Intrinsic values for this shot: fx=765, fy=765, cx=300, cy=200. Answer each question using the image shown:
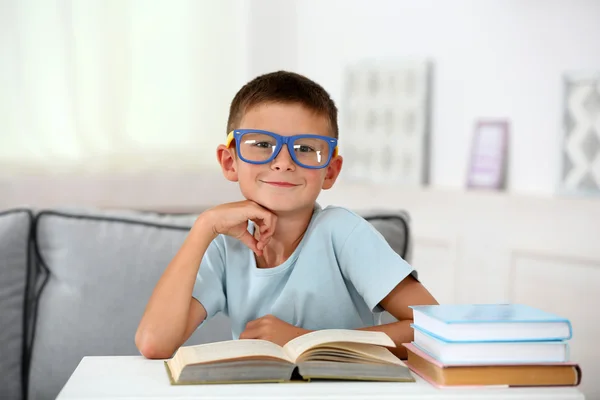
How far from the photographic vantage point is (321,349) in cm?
102

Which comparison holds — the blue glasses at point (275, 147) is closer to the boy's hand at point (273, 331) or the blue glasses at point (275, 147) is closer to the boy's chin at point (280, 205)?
the boy's chin at point (280, 205)

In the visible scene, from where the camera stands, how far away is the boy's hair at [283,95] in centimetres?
140

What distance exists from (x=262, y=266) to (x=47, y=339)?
0.66 metres

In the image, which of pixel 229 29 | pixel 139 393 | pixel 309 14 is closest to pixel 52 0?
pixel 229 29

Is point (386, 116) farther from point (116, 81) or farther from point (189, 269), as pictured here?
point (189, 269)

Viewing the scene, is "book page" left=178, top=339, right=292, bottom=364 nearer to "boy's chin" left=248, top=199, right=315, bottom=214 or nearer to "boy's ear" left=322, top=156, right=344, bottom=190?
"boy's chin" left=248, top=199, right=315, bottom=214

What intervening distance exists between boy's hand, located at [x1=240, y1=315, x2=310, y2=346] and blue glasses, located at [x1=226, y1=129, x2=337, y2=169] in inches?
10.7

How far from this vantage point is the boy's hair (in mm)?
1396

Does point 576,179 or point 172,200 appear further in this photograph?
point 172,200

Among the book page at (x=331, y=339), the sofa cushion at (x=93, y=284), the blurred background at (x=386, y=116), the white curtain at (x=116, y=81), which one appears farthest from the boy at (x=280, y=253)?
the white curtain at (x=116, y=81)

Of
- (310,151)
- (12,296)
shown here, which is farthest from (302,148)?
(12,296)

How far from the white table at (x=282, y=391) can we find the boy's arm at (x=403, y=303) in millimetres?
275

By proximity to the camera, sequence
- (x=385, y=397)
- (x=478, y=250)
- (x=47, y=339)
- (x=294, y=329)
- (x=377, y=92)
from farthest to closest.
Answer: (x=377, y=92)
(x=478, y=250)
(x=47, y=339)
(x=294, y=329)
(x=385, y=397)

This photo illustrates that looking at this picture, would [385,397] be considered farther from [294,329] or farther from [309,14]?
[309,14]
